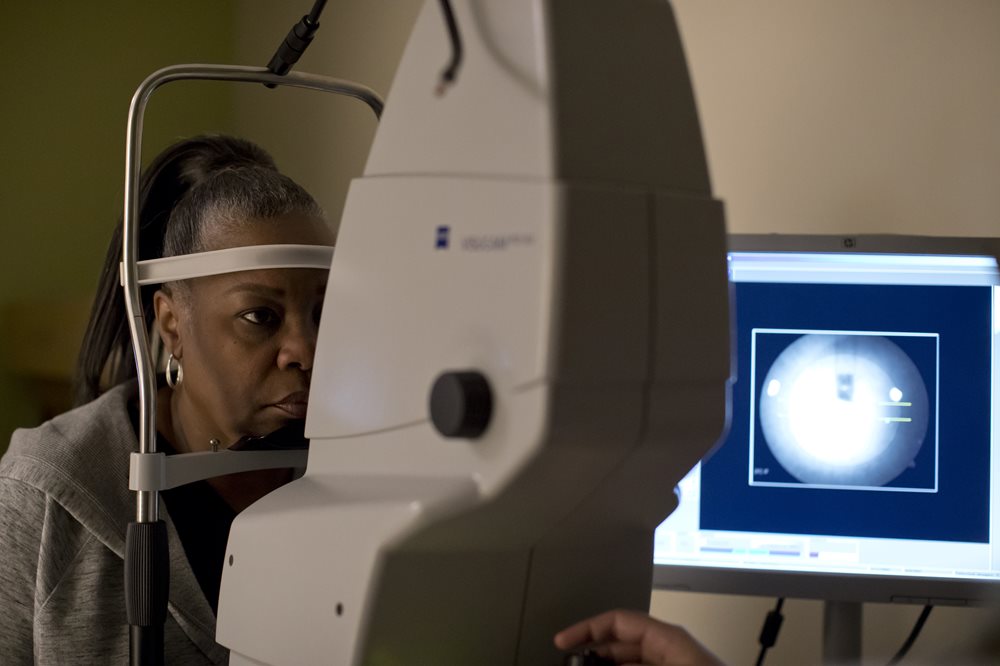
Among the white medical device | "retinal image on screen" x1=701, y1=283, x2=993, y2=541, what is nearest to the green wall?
"retinal image on screen" x1=701, y1=283, x2=993, y2=541

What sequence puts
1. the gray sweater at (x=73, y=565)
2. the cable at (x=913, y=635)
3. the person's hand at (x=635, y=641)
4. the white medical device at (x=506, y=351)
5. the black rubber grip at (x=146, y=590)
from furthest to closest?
the cable at (x=913, y=635) → the gray sweater at (x=73, y=565) → the black rubber grip at (x=146, y=590) → the person's hand at (x=635, y=641) → the white medical device at (x=506, y=351)

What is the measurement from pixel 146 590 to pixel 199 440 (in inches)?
17.7

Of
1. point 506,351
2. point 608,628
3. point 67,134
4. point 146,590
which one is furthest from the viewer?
point 67,134

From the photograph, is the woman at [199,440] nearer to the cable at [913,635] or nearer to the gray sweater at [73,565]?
the gray sweater at [73,565]

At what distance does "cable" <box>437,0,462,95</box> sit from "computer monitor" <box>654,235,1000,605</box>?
563 mm

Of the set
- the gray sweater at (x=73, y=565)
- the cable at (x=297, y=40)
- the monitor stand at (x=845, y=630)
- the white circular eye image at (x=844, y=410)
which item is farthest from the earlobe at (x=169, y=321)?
the monitor stand at (x=845, y=630)

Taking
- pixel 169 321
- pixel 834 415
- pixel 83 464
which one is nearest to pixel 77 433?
pixel 83 464

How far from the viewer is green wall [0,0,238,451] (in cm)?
204

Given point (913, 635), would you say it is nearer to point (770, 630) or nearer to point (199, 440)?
point (770, 630)

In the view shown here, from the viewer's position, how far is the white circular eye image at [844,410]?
1087 mm

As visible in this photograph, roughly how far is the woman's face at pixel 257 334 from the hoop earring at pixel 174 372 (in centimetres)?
5

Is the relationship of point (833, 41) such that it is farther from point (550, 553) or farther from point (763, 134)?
point (550, 553)

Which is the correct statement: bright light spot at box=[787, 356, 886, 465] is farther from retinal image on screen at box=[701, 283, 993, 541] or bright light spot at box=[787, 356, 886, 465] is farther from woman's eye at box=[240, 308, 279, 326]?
woman's eye at box=[240, 308, 279, 326]

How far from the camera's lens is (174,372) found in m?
1.24
